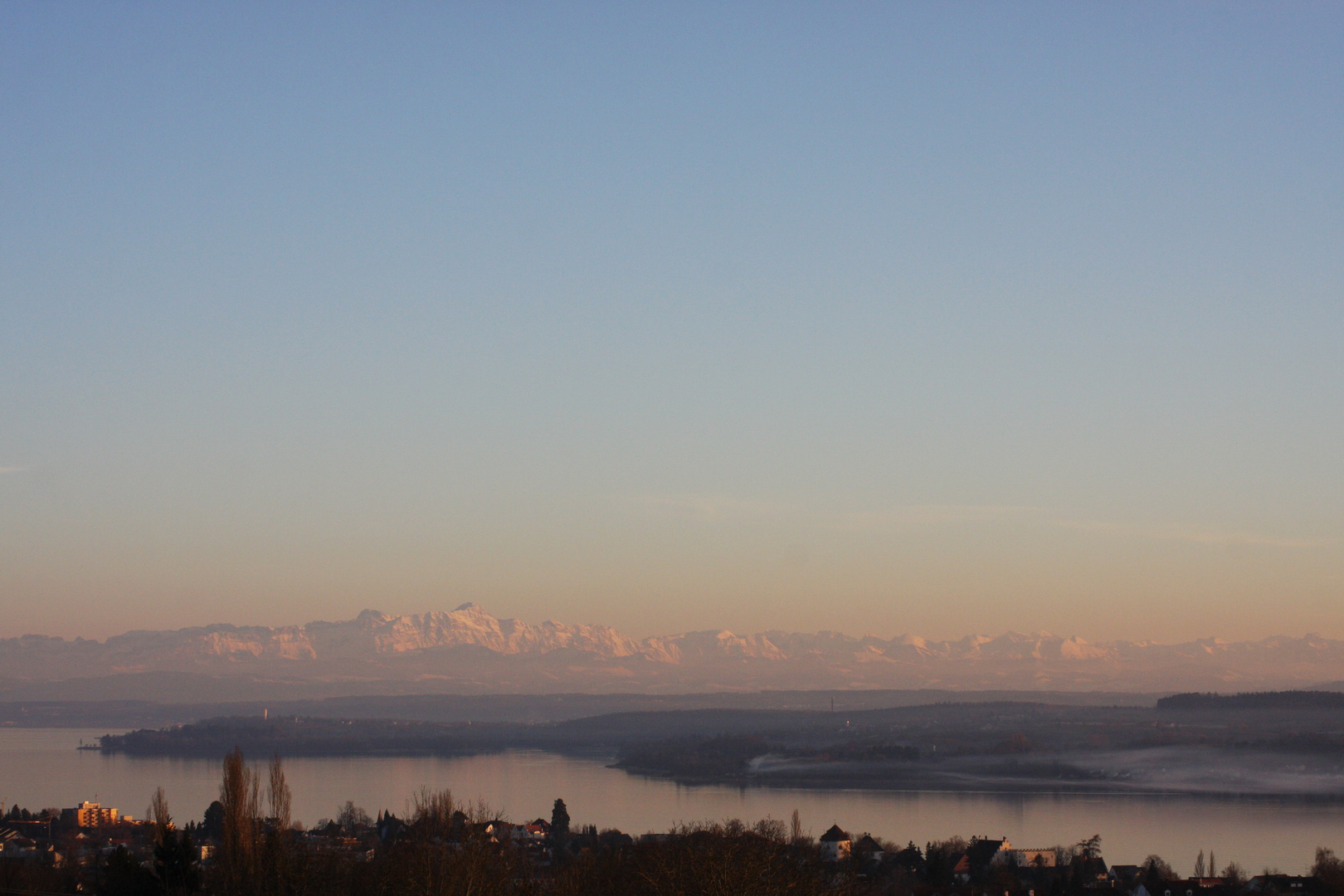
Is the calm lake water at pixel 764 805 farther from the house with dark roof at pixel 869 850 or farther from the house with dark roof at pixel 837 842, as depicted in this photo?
the house with dark roof at pixel 869 850

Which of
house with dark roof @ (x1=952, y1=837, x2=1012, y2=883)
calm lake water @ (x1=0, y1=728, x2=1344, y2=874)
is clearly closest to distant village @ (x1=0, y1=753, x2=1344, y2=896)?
house with dark roof @ (x1=952, y1=837, x2=1012, y2=883)

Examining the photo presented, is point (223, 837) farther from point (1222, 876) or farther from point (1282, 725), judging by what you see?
point (1282, 725)

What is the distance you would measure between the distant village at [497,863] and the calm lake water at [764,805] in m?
5.70

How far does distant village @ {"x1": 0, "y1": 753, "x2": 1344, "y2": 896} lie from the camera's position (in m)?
16.8

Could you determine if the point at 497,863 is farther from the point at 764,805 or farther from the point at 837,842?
the point at 764,805

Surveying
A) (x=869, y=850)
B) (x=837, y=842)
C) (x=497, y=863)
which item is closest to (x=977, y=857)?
(x=869, y=850)

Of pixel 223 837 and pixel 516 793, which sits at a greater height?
pixel 223 837

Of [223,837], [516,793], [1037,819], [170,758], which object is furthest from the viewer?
[170,758]

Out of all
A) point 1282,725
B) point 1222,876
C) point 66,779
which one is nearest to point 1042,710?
point 1282,725

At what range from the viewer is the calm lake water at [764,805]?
50.7 meters

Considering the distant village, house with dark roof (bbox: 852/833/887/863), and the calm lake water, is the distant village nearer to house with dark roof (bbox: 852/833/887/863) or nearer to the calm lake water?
house with dark roof (bbox: 852/833/887/863)

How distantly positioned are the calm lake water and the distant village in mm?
5699

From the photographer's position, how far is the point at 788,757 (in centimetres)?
10156

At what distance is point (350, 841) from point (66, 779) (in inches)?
2181
